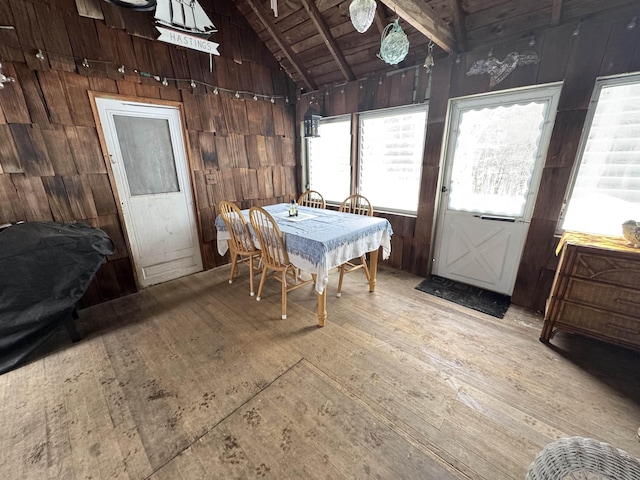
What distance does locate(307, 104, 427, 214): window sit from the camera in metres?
3.00

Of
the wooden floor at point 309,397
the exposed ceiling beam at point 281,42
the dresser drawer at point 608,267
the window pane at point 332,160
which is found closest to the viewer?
the wooden floor at point 309,397

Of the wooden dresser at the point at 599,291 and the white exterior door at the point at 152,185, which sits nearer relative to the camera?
the wooden dresser at the point at 599,291

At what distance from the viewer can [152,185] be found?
2.84 metres

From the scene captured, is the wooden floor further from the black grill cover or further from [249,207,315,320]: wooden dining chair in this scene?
[249,207,315,320]: wooden dining chair

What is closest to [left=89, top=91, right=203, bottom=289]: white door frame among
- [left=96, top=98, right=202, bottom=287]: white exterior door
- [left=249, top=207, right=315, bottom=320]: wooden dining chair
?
[left=96, top=98, right=202, bottom=287]: white exterior door

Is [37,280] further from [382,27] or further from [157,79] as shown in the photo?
[382,27]

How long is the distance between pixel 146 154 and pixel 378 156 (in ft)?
8.83

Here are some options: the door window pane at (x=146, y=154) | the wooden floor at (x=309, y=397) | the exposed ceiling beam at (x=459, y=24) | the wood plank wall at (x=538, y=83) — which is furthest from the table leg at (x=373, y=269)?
the door window pane at (x=146, y=154)

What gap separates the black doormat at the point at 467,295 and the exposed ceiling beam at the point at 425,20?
2329mm

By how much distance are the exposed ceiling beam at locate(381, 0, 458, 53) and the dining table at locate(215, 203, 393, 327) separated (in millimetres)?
1547

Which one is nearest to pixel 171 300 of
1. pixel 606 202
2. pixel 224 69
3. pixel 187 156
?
pixel 187 156

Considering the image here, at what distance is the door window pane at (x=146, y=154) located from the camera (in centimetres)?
261

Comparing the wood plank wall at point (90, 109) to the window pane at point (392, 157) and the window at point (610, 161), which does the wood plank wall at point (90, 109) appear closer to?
the window pane at point (392, 157)

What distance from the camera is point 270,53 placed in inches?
138
